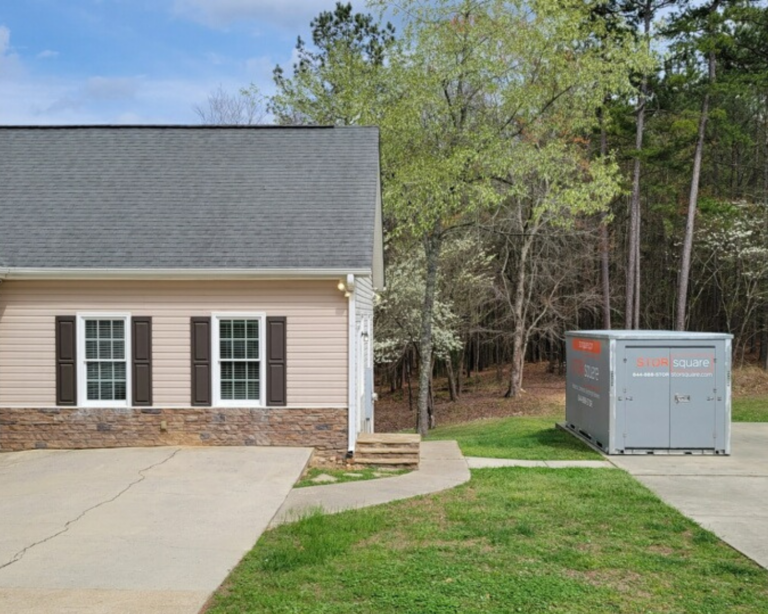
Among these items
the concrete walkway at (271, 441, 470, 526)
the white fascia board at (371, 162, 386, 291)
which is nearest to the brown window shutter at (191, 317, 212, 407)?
the concrete walkway at (271, 441, 470, 526)

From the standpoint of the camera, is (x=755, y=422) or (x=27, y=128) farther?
(x=755, y=422)

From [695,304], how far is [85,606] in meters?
30.1

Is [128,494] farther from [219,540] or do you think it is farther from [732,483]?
[732,483]

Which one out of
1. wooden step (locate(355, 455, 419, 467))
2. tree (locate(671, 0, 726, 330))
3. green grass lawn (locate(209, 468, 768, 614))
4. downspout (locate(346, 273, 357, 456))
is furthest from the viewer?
tree (locate(671, 0, 726, 330))

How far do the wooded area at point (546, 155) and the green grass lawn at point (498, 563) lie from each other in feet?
30.0

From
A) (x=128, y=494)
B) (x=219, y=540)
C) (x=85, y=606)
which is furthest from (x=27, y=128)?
(x=85, y=606)

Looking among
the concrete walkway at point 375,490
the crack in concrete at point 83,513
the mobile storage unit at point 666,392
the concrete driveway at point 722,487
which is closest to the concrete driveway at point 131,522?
the crack in concrete at point 83,513

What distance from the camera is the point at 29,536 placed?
6.36 meters

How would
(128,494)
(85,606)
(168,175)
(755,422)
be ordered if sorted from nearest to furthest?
(85,606)
(128,494)
(168,175)
(755,422)

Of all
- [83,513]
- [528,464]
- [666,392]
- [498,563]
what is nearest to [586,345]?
[666,392]

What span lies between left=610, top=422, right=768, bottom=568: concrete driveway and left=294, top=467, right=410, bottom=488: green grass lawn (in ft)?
11.4

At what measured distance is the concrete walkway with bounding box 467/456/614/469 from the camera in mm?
10227

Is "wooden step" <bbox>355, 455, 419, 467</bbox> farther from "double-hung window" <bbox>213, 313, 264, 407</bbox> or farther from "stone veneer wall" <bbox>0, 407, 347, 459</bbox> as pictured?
"double-hung window" <bbox>213, 313, 264, 407</bbox>

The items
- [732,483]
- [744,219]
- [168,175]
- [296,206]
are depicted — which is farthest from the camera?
[744,219]
